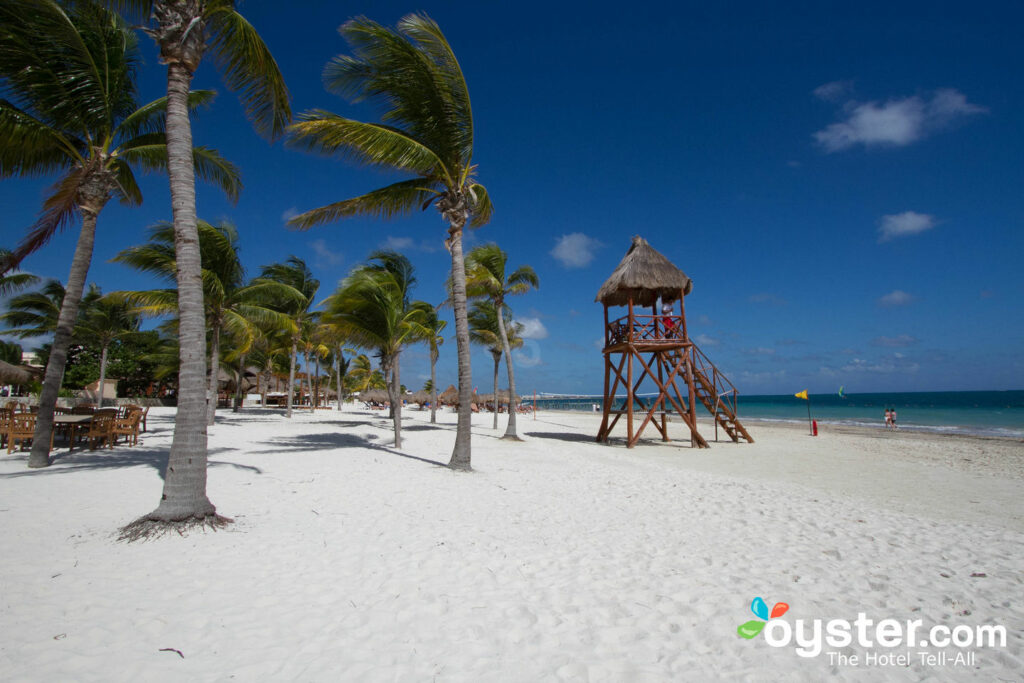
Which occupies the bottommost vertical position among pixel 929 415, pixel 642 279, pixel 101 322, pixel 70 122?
pixel 929 415

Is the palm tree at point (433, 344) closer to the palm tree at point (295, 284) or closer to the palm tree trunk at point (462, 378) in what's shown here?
the palm tree at point (295, 284)

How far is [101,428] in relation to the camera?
988cm

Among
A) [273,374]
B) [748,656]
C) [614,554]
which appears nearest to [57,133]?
[614,554]

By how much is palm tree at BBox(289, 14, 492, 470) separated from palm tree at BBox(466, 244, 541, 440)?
22.3 ft

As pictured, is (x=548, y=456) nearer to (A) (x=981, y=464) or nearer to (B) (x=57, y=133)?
(B) (x=57, y=133)

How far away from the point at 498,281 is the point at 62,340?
39.2 ft

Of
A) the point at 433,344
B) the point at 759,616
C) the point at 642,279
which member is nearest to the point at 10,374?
the point at 433,344

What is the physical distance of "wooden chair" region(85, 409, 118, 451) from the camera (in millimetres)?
9508

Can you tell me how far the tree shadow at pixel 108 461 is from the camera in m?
7.22

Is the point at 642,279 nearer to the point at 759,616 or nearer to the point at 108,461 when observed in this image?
the point at 759,616

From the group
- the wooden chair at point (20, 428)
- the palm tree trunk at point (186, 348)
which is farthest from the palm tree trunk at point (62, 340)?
the palm tree trunk at point (186, 348)

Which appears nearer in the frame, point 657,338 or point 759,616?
point 759,616

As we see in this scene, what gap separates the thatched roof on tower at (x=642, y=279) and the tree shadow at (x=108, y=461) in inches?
452

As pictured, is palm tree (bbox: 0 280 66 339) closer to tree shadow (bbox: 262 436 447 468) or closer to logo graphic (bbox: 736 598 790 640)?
tree shadow (bbox: 262 436 447 468)
